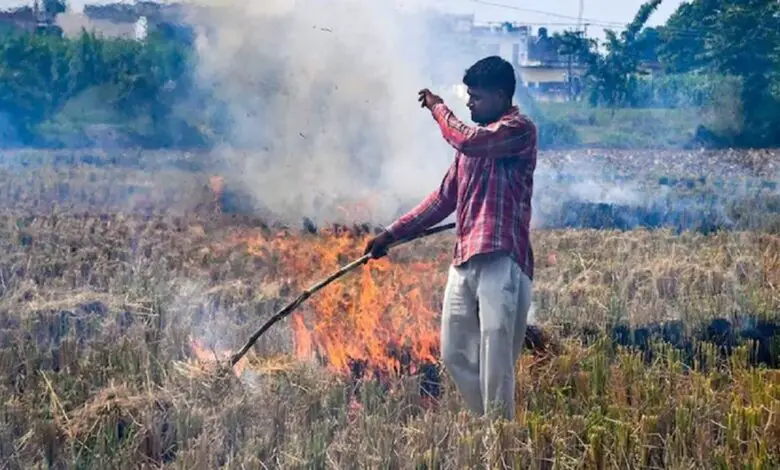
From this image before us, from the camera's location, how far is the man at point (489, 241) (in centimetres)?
428

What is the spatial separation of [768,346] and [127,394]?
3.91 m

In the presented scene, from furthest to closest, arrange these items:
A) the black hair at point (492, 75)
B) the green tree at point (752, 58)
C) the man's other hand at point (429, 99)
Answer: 1. the green tree at point (752, 58)
2. the man's other hand at point (429, 99)
3. the black hair at point (492, 75)

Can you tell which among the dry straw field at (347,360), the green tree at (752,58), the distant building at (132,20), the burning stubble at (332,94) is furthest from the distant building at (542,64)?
the dry straw field at (347,360)

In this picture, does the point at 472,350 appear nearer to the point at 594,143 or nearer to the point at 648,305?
the point at 648,305

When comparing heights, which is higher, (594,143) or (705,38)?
(705,38)

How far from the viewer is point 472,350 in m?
4.50

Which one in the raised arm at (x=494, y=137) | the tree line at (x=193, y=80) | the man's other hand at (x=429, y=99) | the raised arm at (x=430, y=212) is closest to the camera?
the raised arm at (x=494, y=137)

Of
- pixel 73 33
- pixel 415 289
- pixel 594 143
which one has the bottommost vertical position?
pixel 594 143

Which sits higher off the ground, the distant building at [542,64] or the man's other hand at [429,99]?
the man's other hand at [429,99]

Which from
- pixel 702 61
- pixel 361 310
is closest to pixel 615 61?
pixel 702 61

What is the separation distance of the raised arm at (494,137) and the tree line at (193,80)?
1499cm

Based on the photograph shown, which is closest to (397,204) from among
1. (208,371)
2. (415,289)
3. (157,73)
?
(415,289)

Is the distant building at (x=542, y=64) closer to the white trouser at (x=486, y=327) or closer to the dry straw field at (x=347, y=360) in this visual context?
the dry straw field at (x=347, y=360)

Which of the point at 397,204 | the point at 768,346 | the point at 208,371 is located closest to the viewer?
the point at 208,371
